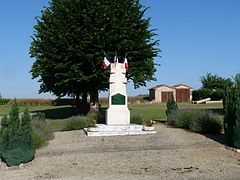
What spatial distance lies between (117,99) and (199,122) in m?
3.67

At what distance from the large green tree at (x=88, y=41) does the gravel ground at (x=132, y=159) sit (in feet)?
32.9

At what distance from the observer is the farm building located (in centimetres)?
6072

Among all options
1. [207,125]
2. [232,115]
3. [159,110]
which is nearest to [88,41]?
[207,125]

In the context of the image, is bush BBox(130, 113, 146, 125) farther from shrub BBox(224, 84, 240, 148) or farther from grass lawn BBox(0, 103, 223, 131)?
shrub BBox(224, 84, 240, 148)

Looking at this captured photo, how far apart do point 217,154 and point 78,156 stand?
4.08 meters

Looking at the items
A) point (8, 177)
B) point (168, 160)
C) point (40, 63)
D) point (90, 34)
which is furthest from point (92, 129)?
point (40, 63)

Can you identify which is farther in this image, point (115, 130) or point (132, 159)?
point (115, 130)

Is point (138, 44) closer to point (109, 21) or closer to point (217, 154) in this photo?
point (109, 21)

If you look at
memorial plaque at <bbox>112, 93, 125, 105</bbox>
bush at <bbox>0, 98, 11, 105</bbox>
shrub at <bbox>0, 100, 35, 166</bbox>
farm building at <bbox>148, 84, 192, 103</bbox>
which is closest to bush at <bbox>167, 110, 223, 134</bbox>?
memorial plaque at <bbox>112, 93, 125, 105</bbox>

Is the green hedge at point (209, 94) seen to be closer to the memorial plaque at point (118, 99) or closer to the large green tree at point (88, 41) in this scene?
the large green tree at point (88, 41)

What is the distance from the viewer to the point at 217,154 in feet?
32.0

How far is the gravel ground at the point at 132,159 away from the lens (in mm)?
7641

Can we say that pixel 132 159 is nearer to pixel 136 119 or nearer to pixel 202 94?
pixel 136 119

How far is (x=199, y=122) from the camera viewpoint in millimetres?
13570
